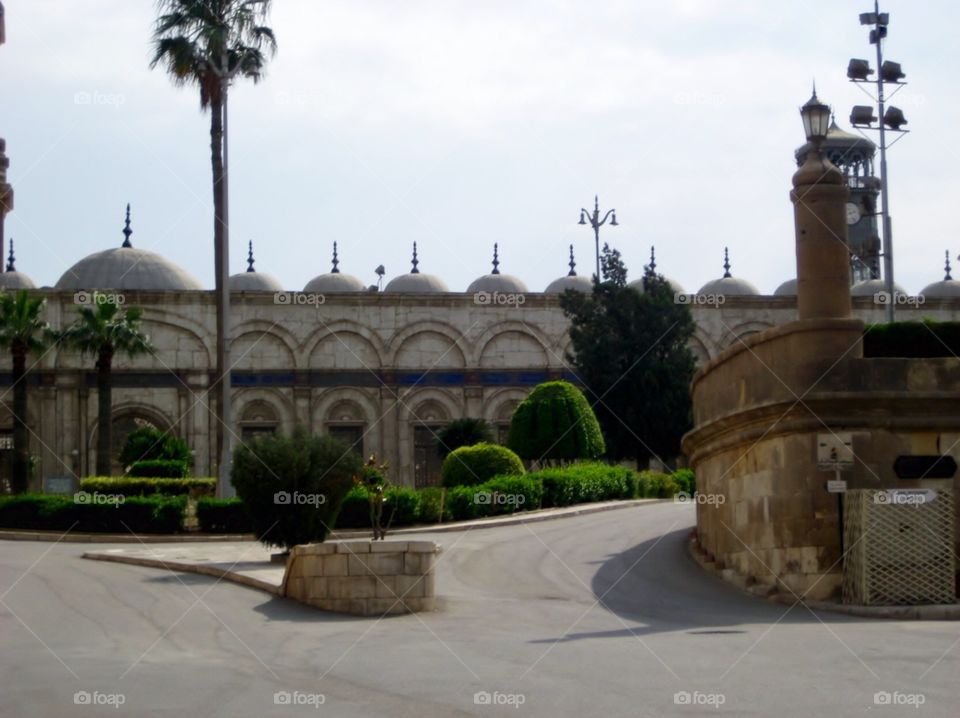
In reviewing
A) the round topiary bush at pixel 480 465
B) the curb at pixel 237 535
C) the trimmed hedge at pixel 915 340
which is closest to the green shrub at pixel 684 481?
the round topiary bush at pixel 480 465

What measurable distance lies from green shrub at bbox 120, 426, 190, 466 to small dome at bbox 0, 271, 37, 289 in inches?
704

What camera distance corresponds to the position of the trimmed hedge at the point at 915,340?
17.7 metres

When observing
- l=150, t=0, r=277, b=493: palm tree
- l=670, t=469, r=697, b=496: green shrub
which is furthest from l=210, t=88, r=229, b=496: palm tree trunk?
l=670, t=469, r=697, b=496: green shrub

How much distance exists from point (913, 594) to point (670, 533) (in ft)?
26.5

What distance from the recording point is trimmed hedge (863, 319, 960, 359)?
17.7 metres

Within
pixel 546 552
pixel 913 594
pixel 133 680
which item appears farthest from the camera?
pixel 546 552

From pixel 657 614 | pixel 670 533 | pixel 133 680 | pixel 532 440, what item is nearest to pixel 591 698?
pixel 133 680

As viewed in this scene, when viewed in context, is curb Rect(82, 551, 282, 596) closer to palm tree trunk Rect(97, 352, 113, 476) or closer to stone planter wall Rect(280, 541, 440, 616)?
stone planter wall Rect(280, 541, 440, 616)

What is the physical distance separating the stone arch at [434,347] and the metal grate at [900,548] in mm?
31526

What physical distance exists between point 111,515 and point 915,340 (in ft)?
55.2

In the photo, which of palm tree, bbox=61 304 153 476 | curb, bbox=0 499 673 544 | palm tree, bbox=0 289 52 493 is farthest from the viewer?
palm tree, bbox=61 304 153 476

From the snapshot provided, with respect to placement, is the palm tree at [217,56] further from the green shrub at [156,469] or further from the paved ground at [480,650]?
the paved ground at [480,650]

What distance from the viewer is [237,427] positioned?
4619cm

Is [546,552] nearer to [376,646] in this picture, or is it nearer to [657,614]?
[657,614]
